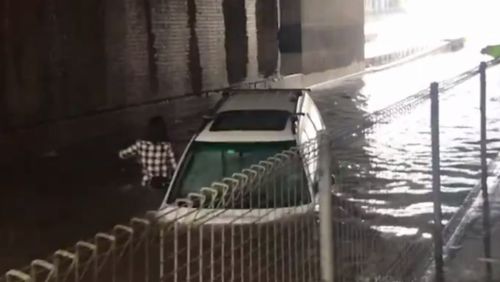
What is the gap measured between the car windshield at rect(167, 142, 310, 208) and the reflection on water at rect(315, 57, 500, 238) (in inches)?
38.7

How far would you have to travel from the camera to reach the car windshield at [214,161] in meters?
8.98

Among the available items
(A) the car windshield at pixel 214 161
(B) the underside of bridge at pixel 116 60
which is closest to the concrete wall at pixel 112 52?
(B) the underside of bridge at pixel 116 60

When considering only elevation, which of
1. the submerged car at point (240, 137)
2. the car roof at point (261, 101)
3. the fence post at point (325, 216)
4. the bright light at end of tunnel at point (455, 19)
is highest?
the fence post at point (325, 216)

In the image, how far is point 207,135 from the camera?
→ 9445 millimetres

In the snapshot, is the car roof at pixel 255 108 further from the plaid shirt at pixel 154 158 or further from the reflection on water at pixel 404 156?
the reflection on water at pixel 404 156

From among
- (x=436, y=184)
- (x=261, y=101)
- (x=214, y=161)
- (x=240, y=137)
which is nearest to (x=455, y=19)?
(x=261, y=101)

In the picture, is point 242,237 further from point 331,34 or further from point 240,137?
point 331,34

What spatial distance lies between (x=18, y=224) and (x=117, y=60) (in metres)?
7.96

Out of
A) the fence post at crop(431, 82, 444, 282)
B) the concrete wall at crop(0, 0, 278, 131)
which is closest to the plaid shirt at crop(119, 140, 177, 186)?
the fence post at crop(431, 82, 444, 282)

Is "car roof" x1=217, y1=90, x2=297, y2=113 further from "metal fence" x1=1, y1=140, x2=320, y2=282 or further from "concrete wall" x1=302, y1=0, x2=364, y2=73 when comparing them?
"concrete wall" x1=302, y1=0, x2=364, y2=73

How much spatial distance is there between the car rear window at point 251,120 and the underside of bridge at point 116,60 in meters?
6.35

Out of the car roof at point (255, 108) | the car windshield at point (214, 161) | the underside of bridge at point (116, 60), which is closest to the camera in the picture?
the car windshield at point (214, 161)

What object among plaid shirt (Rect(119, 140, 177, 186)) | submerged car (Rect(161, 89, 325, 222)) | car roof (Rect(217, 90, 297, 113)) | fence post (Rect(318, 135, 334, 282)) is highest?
fence post (Rect(318, 135, 334, 282))

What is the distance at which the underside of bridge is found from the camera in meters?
16.1
